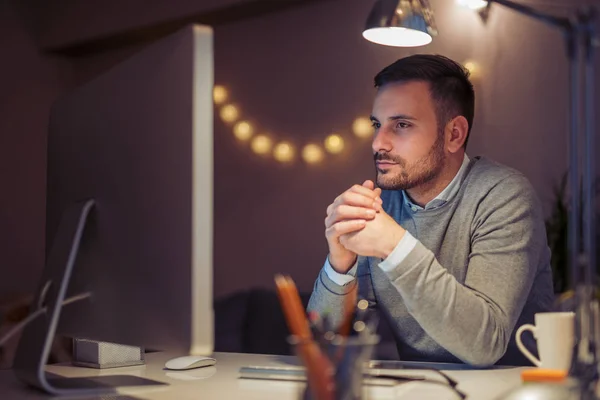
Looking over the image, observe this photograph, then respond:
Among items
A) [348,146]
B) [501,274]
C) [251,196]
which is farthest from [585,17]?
[251,196]

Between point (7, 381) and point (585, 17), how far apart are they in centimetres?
116

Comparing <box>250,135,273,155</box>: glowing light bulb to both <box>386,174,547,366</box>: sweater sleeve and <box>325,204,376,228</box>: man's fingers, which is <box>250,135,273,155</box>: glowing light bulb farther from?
<box>325,204,376,228</box>: man's fingers

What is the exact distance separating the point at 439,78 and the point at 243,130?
1.41 metres

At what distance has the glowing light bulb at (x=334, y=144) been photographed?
3.26 meters

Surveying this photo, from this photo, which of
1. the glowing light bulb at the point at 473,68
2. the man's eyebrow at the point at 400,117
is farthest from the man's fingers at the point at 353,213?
the glowing light bulb at the point at 473,68

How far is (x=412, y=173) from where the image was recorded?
223cm

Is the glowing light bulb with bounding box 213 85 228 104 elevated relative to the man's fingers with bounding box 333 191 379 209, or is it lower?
elevated

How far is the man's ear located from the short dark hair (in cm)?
2

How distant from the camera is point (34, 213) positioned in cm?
410

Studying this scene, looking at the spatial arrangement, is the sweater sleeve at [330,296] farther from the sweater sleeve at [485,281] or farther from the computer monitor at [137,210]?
the computer monitor at [137,210]

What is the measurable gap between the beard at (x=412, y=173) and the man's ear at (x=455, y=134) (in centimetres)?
5

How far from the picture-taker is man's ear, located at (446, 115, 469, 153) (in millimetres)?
2301

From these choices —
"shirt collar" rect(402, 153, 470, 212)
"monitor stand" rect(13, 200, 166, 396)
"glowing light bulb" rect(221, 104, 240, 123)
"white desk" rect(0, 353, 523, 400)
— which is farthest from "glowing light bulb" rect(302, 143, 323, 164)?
"monitor stand" rect(13, 200, 166, 396)

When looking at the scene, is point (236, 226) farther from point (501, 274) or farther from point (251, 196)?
point (501, 274)
